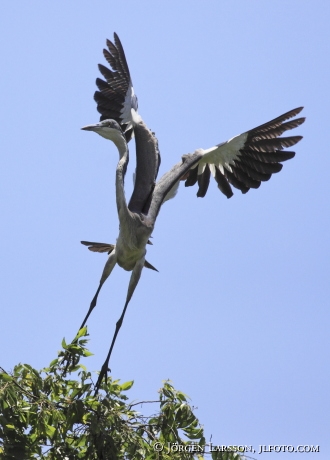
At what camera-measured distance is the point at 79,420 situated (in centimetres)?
606

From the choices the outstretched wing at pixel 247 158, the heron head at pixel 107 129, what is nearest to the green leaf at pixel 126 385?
Result: the heron head at pixel 107 129

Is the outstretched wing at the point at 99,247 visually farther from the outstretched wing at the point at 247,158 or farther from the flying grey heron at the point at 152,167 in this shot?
the outstretched wing at the point at 247,158

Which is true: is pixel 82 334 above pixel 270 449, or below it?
above

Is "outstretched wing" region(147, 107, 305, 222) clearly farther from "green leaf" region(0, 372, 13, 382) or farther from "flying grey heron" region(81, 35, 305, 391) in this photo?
"green leaf" region(0, 372, 13, 382)

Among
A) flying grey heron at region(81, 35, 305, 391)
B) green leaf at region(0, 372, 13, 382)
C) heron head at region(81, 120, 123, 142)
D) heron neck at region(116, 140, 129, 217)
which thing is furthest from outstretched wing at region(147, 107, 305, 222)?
green leaf at region(0, 372, 13, 382)

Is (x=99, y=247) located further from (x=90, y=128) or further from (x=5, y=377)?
(x=5, y=377)

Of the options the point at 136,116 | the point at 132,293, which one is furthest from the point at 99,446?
the point at 136,116

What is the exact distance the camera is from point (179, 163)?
842cm

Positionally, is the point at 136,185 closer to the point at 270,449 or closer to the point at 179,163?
the point at 179,163

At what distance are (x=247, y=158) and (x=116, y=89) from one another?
143 cm

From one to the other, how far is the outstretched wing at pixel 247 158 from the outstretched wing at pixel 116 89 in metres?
0.79

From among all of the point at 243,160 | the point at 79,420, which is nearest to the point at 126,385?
the point at 79,420

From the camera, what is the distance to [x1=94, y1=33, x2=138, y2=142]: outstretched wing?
9.02 m

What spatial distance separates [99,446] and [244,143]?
146 inches
